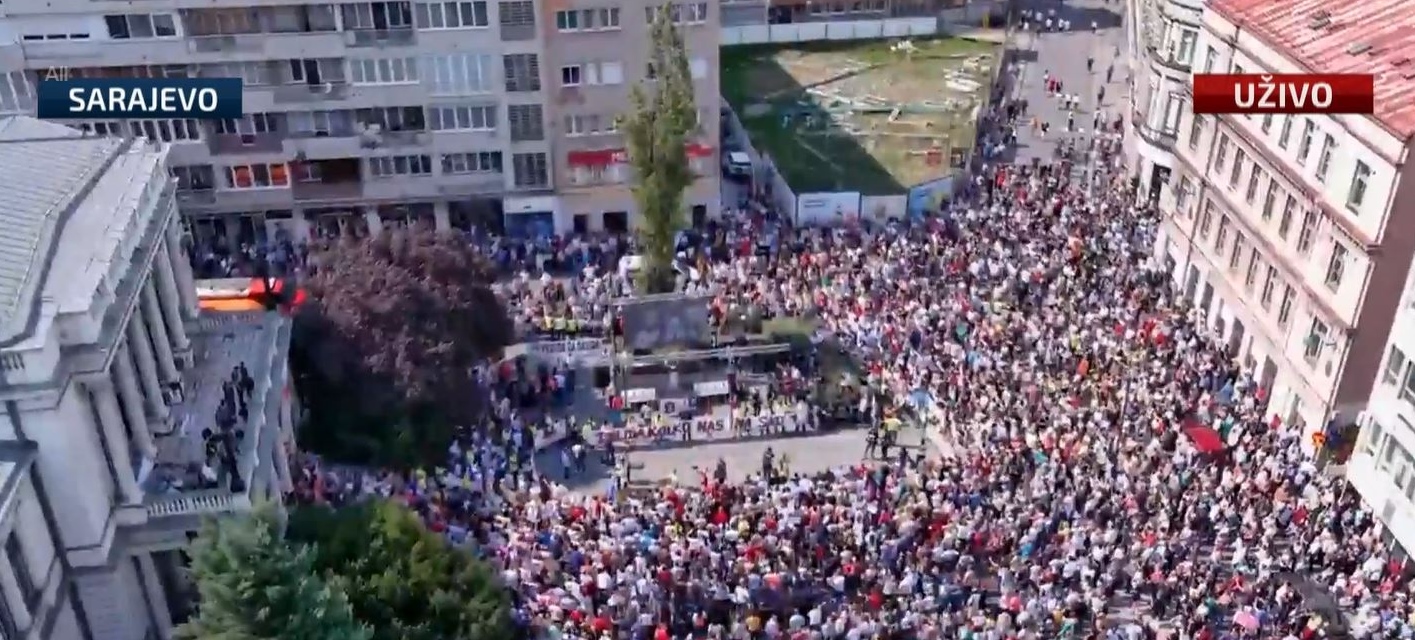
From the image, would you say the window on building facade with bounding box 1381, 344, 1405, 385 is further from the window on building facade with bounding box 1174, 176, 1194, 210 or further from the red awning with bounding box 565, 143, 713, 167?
the red awning with bounding box 565, 143, 713, 167

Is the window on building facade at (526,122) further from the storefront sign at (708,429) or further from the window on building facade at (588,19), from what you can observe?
the storefront sign at (708,429)

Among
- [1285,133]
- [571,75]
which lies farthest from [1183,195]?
[571,75]

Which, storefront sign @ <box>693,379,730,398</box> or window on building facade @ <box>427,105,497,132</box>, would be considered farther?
window on building facade @ <box>427,105,497,132</box>

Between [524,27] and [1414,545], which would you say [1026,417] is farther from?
[524,27]

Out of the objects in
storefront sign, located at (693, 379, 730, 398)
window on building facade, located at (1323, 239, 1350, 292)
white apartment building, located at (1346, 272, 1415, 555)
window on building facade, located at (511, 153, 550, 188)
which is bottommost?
storefront sign, located at (693, 379, 730, 398)

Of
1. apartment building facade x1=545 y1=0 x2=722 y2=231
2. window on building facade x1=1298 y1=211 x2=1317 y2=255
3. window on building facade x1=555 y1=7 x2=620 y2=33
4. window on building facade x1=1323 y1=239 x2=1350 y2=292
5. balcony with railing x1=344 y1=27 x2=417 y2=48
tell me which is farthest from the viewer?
apartment building facade x1=545 y1=0 x2=722 y2=231

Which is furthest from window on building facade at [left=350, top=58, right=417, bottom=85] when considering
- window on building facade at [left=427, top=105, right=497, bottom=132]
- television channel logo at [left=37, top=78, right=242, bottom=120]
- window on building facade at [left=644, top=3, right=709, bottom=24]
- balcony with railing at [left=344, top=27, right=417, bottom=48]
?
window on building facade at [left=644, top=3, right=709, bottom=24]
